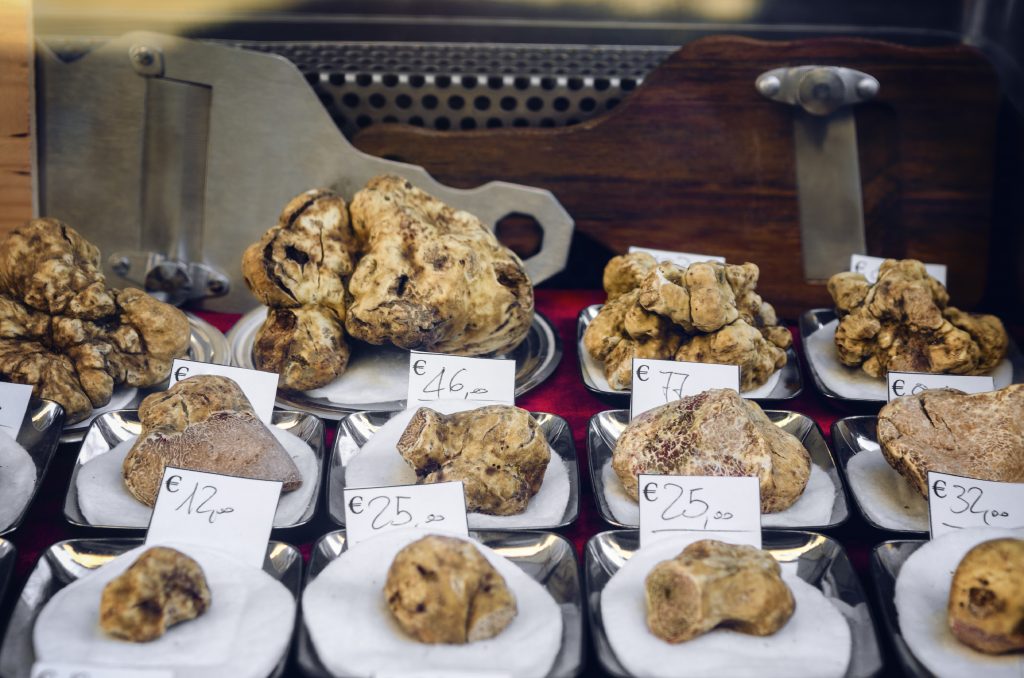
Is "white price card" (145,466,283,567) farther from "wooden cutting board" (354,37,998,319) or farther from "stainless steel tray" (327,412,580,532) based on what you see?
"wooden cutting board" (354,37,998,319)

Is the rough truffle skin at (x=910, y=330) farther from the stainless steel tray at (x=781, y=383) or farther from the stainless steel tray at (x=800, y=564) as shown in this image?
the stainless steel tray at (x=800, y=564)

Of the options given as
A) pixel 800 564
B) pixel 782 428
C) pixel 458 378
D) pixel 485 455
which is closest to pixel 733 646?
pixel 800 564

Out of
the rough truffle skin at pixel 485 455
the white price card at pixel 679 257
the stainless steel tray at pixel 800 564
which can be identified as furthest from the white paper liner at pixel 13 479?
the white price card at pixel 679 257

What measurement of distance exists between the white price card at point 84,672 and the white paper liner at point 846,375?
1.38 meters

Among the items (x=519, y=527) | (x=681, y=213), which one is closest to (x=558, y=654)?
(x=519, y=527)

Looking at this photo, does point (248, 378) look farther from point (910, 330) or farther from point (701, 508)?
point (910, 330)

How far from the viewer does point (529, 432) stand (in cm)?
156

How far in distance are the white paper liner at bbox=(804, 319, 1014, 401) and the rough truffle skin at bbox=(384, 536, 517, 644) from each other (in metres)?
0.99

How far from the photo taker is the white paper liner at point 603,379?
190 centimetres

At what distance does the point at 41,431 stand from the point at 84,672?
2.22 feet

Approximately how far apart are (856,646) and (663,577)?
0.28m

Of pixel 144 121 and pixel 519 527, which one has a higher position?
pixel 144 121

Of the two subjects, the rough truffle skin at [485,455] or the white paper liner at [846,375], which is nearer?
the rough truffle skin at [485,455]

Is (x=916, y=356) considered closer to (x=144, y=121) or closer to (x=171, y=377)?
(x=171, y=377)
